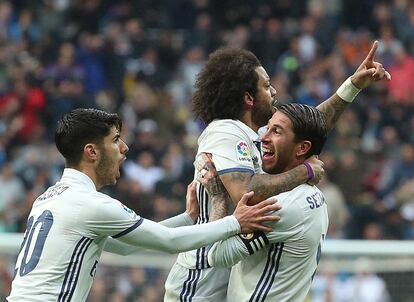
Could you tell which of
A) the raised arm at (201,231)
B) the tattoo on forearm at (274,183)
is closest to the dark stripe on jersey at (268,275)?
the raised arm at (201,231)

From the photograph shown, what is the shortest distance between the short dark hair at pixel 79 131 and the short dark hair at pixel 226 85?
23.8 inches

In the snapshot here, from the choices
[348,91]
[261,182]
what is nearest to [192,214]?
[261,182]

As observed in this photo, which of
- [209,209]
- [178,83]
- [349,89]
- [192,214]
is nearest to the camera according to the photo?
[209,209]

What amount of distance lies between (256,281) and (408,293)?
204 inches

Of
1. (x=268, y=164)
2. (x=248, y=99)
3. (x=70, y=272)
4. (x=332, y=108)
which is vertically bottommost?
(x=70, y=272)

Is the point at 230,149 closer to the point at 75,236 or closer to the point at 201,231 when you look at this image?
the point at 201,231

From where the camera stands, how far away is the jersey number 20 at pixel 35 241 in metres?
6.15

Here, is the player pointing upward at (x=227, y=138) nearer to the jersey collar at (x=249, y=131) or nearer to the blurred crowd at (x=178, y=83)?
the jersey collar at (x=249, y=131)

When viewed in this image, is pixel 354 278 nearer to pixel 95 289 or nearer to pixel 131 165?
pixel 95 289

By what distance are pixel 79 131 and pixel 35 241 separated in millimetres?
629

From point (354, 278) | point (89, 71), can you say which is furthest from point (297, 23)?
point (354, 278)

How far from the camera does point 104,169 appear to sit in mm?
6391

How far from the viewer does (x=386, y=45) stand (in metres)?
17.2

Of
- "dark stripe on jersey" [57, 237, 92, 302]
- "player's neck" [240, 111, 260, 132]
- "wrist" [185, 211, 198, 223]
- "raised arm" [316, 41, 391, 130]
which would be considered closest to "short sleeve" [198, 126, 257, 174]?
"player's neck" [240, 111, 260, 132]
